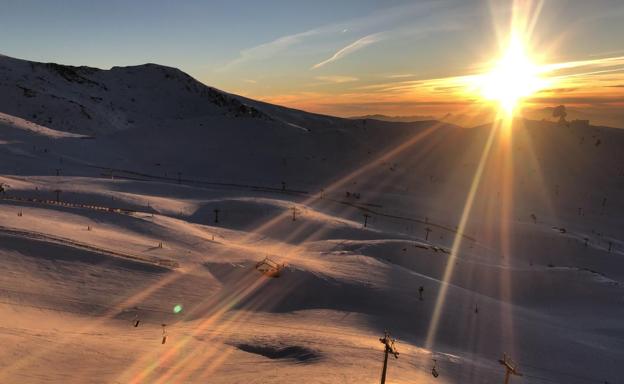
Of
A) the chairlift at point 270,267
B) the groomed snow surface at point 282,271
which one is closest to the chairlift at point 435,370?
the groomed snow surface at point 282,271

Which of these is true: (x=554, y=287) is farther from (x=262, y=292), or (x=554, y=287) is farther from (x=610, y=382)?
(x=262, y=292)

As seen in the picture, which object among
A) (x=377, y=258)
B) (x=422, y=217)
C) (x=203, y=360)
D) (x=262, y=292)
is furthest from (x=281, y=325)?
(x=422, y=217)

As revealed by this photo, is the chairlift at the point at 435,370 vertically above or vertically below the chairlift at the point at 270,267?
below

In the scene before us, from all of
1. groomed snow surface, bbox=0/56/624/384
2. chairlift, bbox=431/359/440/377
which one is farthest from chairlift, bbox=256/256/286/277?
chairlift, bbox=431/359/440/377

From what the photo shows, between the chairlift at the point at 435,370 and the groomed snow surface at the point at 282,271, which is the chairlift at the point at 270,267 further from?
the chairlift at the point at 435,370

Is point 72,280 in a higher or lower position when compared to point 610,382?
higher

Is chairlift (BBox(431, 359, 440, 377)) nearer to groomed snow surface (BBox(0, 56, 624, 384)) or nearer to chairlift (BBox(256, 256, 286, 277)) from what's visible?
groomed snow surface (BBox(0, 56, 624, 384))
